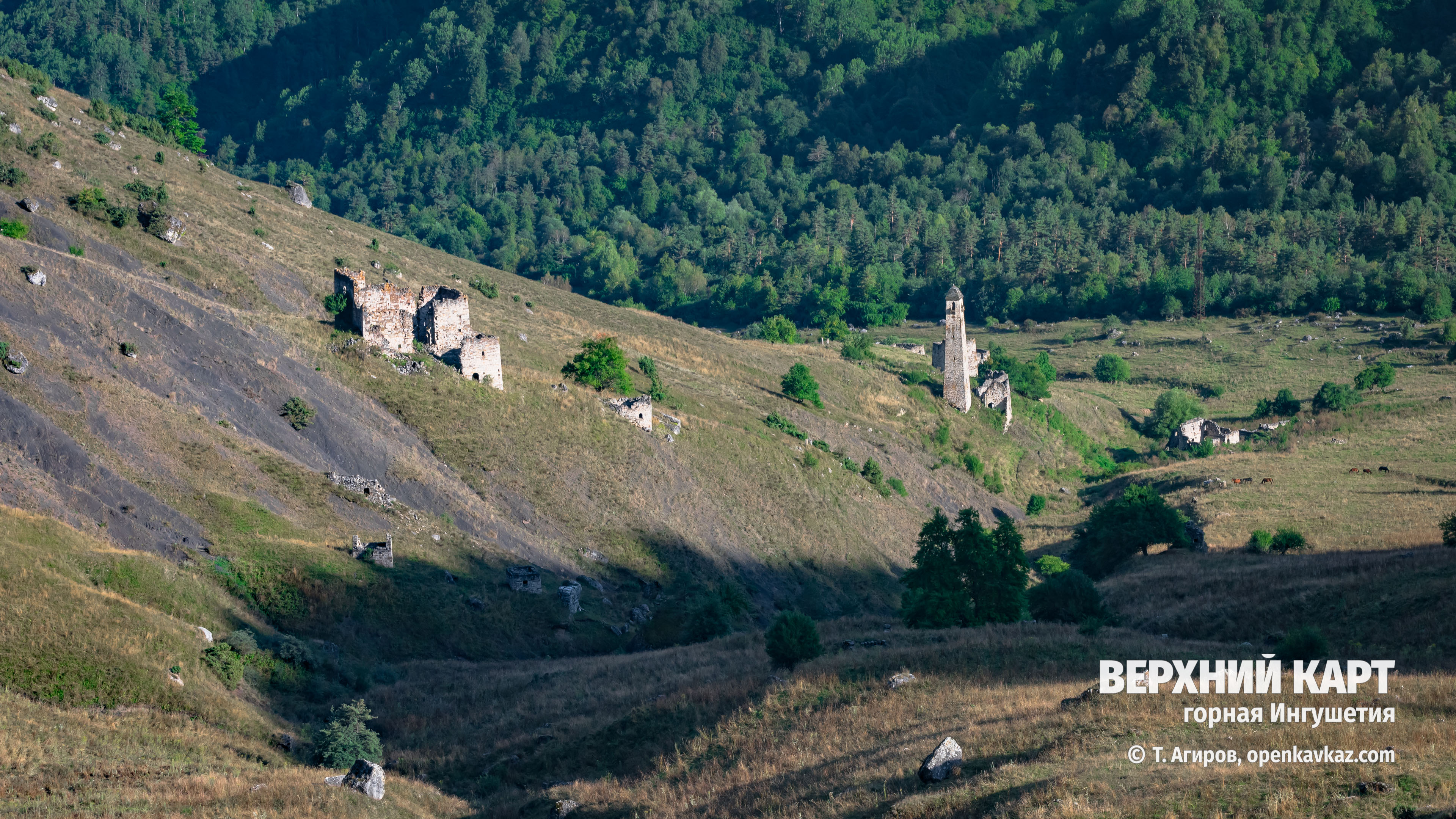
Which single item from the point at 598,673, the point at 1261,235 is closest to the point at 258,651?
the point at 598,673

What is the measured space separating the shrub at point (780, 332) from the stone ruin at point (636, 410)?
57907 mm

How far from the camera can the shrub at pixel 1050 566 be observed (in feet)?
235

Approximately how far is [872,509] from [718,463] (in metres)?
12.2

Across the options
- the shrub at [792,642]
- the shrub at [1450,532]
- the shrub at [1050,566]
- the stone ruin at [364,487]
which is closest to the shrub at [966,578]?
the shrub at [792,642]

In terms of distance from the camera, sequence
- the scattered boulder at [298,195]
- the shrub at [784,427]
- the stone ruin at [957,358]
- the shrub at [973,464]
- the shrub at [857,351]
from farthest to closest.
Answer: the shrub at [857,351]
the scattered boulder at [298,195]
the stone ruin at [957,358]
the shrub at [973,464]
the shrub at [784,427]

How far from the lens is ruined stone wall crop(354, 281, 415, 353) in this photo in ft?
206

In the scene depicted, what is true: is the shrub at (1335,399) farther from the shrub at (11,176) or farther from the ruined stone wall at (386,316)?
the shrub at (11,176)

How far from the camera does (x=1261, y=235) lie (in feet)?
626

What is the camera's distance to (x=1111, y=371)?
421 ft

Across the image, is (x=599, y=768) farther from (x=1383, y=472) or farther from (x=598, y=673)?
(x=1383, y=472)

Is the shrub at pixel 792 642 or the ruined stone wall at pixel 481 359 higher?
the ruined stone wall at pixel 481 359

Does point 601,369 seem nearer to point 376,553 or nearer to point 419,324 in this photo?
point 419,324

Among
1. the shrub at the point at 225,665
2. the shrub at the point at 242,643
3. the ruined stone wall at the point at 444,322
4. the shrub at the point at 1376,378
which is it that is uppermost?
the shrub at the point at 1376,378

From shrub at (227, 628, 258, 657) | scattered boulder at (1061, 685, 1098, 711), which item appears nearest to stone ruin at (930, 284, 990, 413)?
shrub at (227, 628, 258, 657)
